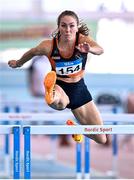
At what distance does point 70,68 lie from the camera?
15.7 ft

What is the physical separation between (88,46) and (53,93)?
37 cm

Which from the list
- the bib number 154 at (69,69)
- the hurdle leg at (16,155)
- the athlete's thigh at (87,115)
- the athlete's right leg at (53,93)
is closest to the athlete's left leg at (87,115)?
the athlete's thigh at (87,115)

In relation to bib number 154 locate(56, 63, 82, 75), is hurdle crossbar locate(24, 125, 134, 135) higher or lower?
Result: lower

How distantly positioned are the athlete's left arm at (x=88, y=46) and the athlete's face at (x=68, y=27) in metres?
0.07

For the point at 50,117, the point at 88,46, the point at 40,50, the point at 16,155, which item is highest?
the point at 88,46

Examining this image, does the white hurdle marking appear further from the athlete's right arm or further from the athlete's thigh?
the athlete's right arm

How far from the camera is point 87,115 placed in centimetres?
488

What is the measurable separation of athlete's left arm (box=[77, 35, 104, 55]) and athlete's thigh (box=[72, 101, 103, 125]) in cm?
42

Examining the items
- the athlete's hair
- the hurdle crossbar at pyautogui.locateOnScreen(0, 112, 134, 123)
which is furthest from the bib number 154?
the hurdle crossbar at pyautogui.locateOnScreen(0, 112, 134, 123)

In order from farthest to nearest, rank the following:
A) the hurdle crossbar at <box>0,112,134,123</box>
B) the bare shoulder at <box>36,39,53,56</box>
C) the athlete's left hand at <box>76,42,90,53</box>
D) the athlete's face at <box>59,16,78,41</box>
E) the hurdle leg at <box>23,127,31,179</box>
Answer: the hurdle crossbar at <box>0,112,134,123</box> → the bare shoulder at <box>36,39,53,56</box> → the athlete's face at <box>59,16,78,41</box> → the athlete's left hand at <box>76,42,90,53</box> → the hurdle leg at <box>23,127,31,179</box>

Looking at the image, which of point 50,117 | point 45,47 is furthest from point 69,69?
point 50,117

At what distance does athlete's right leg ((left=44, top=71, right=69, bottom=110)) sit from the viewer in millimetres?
4598

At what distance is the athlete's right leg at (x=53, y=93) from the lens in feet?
15.1

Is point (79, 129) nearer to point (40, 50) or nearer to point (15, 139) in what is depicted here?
point (15, 139)
